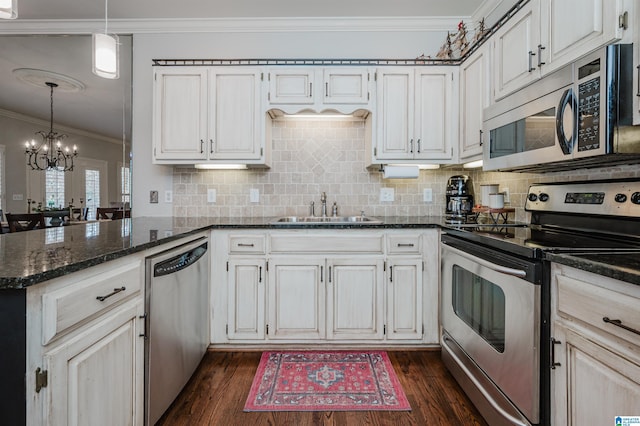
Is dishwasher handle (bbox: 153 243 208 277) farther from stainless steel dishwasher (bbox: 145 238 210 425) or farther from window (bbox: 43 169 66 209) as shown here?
window (bbox: 43 169 66 209)

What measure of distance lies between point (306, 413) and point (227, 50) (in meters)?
2.82

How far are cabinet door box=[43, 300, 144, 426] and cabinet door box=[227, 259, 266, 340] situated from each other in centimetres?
94

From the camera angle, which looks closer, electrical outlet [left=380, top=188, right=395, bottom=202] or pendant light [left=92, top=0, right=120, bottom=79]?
pendant light [left=92, top=0, right=120, bottom=79]

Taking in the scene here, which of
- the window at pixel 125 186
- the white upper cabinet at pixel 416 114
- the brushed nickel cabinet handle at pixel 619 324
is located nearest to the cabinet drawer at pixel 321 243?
the white upper cabinet at pixel 416 114

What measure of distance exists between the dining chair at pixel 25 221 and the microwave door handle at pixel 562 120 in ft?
12.2

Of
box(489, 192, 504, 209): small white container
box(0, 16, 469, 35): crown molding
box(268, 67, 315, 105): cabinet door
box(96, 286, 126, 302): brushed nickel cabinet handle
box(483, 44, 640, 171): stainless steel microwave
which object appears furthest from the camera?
box(0, 16, 469, 35): crown molding

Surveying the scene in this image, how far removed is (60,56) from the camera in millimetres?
2936

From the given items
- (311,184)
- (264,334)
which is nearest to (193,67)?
(311,184)

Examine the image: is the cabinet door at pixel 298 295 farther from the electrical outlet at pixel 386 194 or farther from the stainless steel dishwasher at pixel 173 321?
the electrical outlet at pixel 386 194

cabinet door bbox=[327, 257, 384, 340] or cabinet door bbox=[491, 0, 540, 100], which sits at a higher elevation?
cabinet door bbox=[491, 0, 540, 100]

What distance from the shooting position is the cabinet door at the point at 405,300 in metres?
2.30

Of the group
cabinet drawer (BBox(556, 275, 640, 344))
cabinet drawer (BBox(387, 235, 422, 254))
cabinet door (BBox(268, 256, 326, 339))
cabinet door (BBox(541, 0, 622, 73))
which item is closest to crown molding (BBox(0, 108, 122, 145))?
cabinet door (BBox(268, 256, 326, 339))

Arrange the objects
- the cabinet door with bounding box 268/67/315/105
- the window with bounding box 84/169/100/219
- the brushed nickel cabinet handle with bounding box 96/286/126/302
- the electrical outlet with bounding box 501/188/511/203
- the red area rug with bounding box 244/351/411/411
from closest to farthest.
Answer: the brushed nickel cabinet handle with bounding box 96/286/126/302, the red area rug with bounding box 244/351/411/411, the electrical outlet with bounding box 501/188/511/203, the cabinet door with bounding box 268/67/315/105, the window with bounding box 84/169/100/219

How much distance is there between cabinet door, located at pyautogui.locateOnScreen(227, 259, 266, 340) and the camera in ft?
7.54
